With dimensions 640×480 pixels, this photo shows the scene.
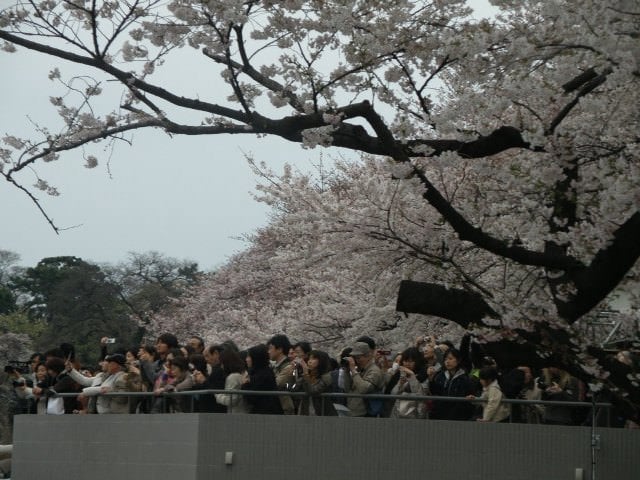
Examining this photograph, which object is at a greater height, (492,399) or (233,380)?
(233,380)

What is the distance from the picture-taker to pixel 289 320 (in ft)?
76.0

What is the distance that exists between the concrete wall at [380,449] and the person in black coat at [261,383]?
15cm

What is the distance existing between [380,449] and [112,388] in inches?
132

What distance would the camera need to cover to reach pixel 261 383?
13.0m

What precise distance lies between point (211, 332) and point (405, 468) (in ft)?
62.3

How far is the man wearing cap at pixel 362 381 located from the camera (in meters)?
13.1

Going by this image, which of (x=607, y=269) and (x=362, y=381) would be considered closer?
(x=607, y=269)

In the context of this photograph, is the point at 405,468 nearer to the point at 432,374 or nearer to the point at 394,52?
the point at 432,374

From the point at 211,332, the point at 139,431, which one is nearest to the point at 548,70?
the point at 139,431

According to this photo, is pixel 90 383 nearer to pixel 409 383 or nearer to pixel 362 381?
pixel 362 381

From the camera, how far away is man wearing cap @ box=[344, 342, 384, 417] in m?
13.1

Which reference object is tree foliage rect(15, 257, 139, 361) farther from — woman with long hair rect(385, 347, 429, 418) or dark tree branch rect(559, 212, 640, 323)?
dark tree branch rect(559, 212, 640, 323)

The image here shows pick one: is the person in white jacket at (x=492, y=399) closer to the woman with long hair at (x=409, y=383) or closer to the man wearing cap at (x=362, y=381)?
the woman with long hair at (x=409, y=383)

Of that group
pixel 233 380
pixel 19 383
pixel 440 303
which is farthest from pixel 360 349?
pixel 19 383
